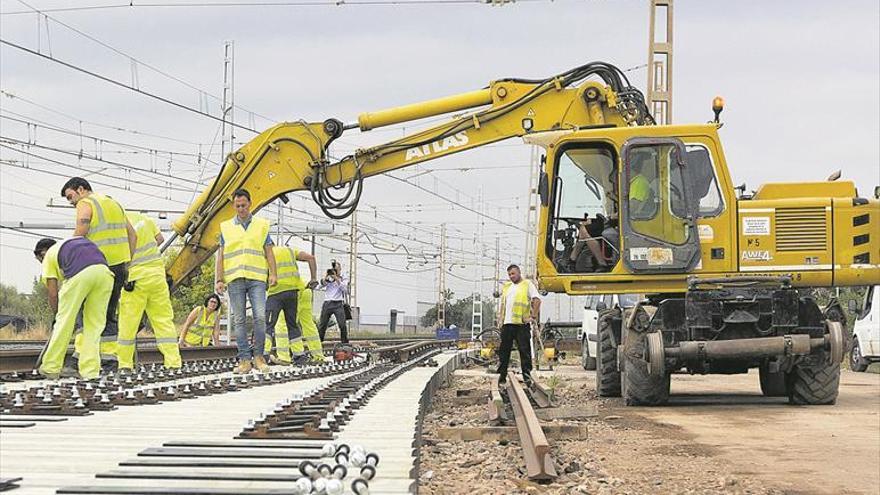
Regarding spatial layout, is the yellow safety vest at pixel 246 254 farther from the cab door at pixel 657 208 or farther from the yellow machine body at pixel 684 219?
the cab door at pixel 657 208

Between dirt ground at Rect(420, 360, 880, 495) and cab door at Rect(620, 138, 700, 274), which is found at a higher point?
cab door at Rect(620, 138, 700, 274)

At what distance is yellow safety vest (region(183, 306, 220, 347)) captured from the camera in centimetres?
2388

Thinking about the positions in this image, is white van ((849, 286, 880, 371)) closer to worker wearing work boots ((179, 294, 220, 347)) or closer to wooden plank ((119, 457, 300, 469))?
worker wearing work boots ((179, 294, 220, 347))

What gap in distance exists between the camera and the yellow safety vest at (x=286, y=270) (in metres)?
16.1

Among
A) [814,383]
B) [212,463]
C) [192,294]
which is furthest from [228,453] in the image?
[192,294]

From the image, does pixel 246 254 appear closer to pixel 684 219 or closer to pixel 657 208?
pixel 657 208

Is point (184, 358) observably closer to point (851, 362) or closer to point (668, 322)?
point (668, 322)

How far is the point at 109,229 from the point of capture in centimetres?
1147

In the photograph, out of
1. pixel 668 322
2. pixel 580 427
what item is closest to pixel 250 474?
pixel 580 427

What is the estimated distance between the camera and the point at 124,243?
11.6 m

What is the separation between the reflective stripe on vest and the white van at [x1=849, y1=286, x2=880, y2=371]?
12.8m

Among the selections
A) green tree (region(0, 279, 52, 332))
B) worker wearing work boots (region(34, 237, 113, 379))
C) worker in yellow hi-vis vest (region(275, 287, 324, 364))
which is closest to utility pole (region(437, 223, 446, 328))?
green tree (region(0, 279, 52, 332))

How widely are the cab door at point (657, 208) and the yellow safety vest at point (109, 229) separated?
5271 millimetres

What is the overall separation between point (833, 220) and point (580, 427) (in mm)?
5221
